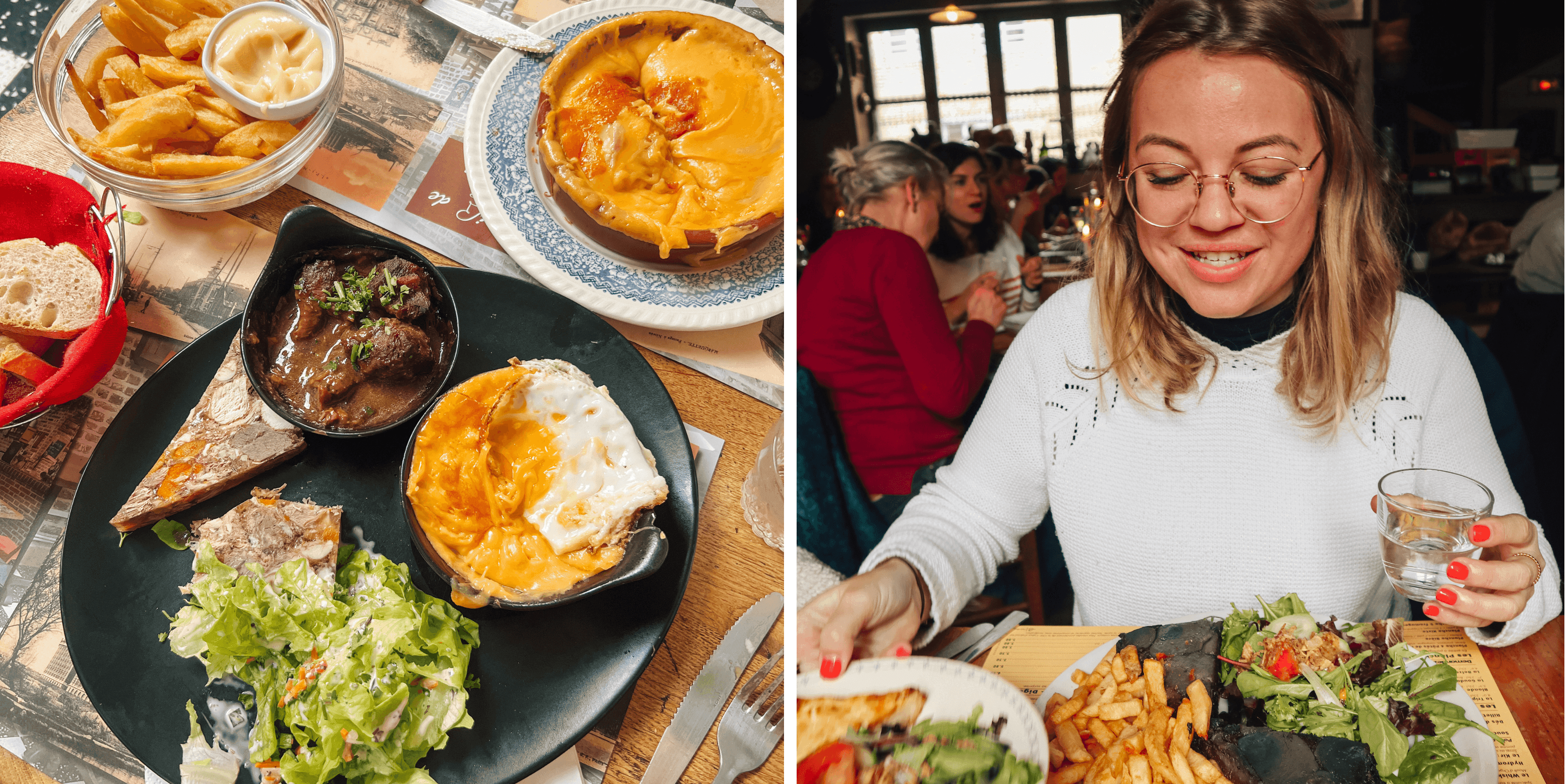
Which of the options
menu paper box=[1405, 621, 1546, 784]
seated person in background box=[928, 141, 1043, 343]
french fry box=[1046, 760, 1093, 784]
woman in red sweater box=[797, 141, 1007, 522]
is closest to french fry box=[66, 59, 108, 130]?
woman in red sweater box=[797, 141, 1007, 522]

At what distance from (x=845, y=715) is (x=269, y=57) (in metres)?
1.26

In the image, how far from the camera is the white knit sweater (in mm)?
1054

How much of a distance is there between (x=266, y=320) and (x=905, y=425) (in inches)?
34.5

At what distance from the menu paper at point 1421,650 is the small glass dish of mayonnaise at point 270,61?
1.24 meters

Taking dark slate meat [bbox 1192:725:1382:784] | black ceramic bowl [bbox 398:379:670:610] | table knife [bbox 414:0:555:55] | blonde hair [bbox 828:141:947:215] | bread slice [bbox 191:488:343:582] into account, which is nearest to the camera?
dark slate meat [bbox 1192:725:1382:784]

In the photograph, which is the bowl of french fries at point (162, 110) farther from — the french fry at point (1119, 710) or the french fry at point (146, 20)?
the french fry at point (1119, 710)

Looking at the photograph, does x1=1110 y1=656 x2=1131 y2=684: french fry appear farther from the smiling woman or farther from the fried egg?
the fried egg

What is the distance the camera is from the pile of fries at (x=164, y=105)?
53.9 inches

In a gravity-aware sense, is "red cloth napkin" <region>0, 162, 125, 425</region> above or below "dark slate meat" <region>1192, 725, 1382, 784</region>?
above

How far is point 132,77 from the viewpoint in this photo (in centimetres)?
142

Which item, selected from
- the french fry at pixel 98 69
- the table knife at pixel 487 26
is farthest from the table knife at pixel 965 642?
the french fry at pixel 98 69

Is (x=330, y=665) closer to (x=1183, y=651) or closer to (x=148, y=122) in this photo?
(x=148, y=122)

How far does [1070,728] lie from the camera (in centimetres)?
106

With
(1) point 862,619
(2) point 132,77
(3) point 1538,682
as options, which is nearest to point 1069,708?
(1) point 862,619
